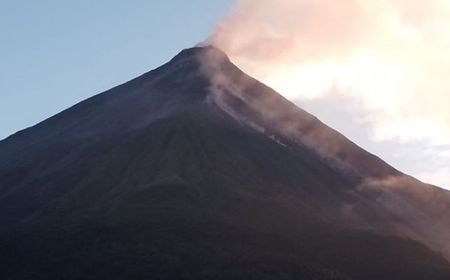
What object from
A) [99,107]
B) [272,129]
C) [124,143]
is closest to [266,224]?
[124,143]

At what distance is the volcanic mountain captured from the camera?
83.8 m

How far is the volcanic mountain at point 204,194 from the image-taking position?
83.8 m

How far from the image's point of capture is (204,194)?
10344 cm

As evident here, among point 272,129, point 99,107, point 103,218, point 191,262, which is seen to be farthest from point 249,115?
point 191,262

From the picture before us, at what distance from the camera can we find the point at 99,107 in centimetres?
14488

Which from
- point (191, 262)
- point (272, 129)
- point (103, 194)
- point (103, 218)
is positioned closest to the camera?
point (191, 262)

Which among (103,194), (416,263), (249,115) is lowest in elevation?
(416,263)

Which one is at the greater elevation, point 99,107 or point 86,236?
point 99,107

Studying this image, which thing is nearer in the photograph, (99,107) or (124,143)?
(124,143)

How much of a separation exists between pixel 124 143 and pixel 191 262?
4454cm

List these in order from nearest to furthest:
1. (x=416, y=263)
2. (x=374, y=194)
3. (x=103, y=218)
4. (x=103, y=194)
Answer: (x=416, y=263)
(x=103, y=218)
(x=103, y=194)
(x=374, y=194)

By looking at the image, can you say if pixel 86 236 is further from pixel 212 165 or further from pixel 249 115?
pixel 249 115

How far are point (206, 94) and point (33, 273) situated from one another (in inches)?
2528

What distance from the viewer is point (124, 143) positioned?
123m
